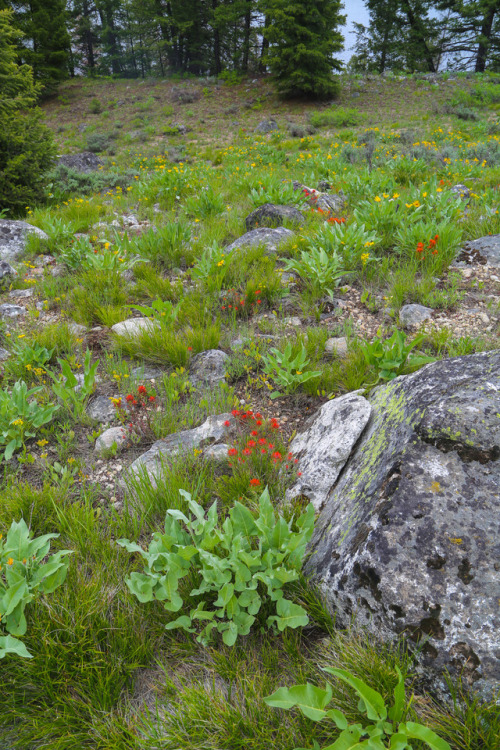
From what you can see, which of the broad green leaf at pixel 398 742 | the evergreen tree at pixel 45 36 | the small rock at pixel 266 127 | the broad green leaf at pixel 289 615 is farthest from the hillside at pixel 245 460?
the evergreen tree at pixel 45 36

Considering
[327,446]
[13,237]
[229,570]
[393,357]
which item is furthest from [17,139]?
[229,570]

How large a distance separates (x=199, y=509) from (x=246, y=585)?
40cm

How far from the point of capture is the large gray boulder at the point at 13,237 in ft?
20.0

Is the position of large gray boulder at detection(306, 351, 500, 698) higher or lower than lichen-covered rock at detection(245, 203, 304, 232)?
lower

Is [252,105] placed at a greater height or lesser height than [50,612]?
greater

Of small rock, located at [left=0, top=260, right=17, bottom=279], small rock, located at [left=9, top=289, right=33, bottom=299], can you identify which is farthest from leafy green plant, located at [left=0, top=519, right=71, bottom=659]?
small rock, located at [left=0, top=260, right=17, bottom=279]

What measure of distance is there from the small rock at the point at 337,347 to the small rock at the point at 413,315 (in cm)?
63

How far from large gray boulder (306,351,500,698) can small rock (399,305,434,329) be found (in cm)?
180

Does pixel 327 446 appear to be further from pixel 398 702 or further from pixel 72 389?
pixel 72 389

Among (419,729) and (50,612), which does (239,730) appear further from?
(50,612)

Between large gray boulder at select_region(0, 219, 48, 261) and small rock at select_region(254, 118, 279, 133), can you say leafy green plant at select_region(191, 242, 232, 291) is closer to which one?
large gray boulder at select_region(0, 219, 48, 261)

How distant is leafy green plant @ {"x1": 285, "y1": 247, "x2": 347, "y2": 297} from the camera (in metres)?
4.33

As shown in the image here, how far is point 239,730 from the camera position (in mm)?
1441

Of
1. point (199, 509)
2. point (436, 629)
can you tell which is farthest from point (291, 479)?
point (436, 629)
